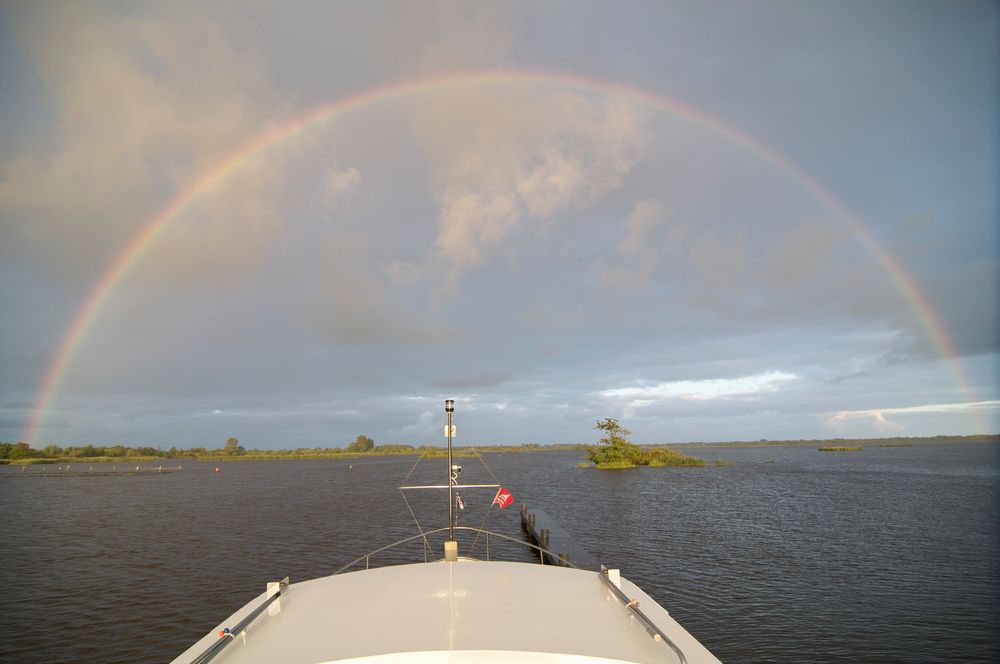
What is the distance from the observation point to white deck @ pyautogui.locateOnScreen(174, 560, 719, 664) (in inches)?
188

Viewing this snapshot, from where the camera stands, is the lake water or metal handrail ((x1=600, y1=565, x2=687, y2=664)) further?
the lake water

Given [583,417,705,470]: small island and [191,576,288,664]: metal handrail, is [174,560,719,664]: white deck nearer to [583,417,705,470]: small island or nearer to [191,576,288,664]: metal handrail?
[191,576,288,664]: metal handrail

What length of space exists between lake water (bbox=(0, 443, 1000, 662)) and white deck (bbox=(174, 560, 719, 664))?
10307 millimetres

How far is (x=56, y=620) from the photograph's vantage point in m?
18.6

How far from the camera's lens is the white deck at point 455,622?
188 inches

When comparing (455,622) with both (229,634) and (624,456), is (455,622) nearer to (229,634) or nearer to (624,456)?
(229,634)

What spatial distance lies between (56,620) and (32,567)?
11.2 meters

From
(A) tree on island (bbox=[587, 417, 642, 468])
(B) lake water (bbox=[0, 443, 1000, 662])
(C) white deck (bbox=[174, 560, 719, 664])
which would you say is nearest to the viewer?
(C) white deck (bbox=[174, 560, 719, 664])

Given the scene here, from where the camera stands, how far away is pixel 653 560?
24.7 m


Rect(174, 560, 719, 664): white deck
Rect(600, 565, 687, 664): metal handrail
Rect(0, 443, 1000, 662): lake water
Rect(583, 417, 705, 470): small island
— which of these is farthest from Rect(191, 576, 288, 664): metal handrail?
Rect(583, 417, 705, 470): small island

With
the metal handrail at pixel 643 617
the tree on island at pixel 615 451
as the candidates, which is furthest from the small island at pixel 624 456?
the metal handrail at pixel 643 617

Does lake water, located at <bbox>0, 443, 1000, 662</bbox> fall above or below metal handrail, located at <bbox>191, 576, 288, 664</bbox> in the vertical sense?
below

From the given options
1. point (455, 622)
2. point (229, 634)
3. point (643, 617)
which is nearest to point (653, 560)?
point (643, 617)

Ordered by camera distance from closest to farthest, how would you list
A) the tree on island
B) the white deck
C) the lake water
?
the white deck, the lake water, the tree on island
